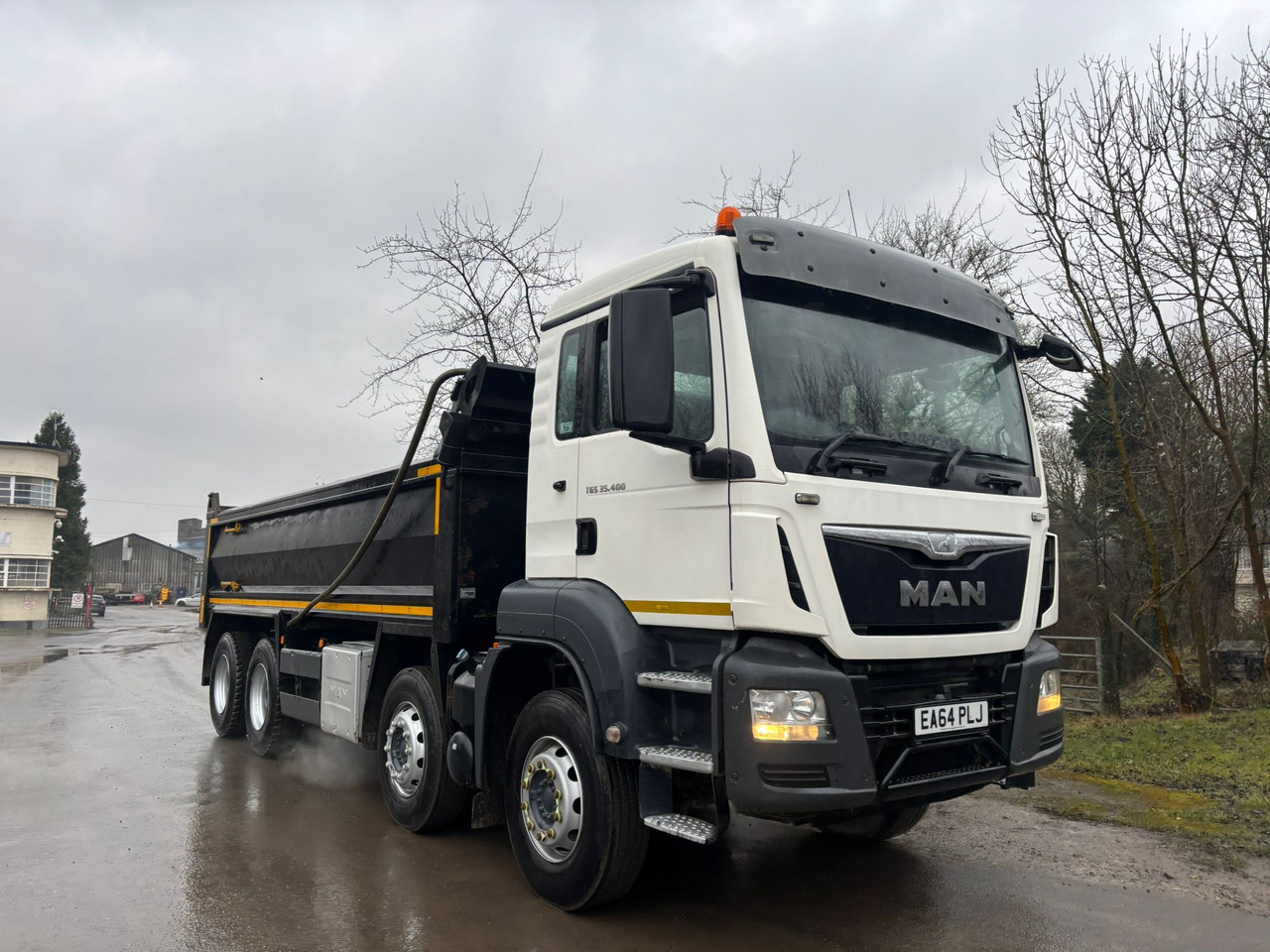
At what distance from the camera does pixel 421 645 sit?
6172 mm

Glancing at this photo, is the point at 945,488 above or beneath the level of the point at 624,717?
above

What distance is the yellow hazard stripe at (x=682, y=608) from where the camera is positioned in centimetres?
396

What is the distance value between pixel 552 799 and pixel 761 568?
5.63ft

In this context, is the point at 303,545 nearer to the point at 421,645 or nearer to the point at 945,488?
the point at 421,645

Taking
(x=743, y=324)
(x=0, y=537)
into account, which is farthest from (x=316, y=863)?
(x=0, y=537)

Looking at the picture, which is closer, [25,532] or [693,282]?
[693,282]

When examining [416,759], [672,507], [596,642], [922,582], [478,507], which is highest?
[478,507]

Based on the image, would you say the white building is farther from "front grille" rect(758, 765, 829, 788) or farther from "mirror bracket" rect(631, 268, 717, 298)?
"front grille" rect(758, 765, 829, 788)

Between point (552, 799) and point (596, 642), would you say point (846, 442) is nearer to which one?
point (596, 642)

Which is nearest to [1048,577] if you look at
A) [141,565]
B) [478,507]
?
[478,507]

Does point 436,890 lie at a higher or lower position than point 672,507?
→ lower

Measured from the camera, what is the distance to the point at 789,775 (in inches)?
145

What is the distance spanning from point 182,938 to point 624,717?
2.19m

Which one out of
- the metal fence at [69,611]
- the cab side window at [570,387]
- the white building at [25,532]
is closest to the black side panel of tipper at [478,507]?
the cab side window at [570,387]
